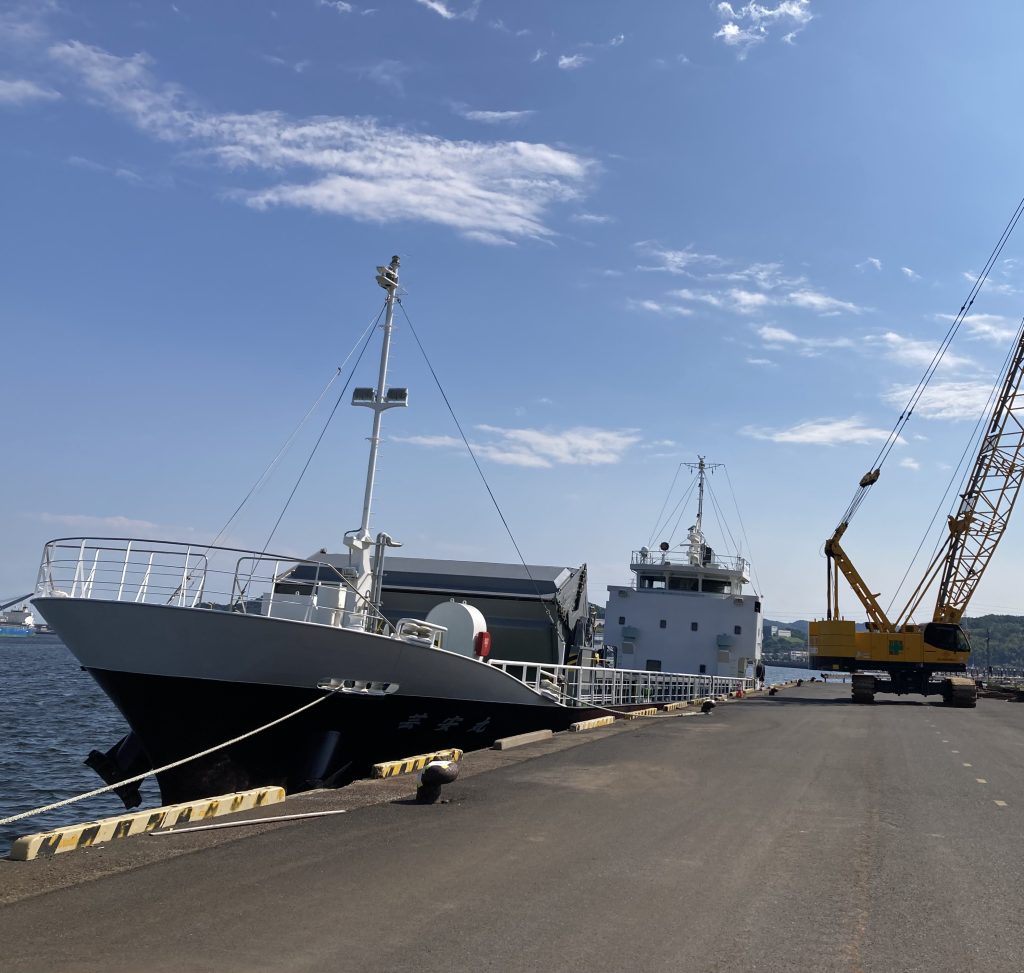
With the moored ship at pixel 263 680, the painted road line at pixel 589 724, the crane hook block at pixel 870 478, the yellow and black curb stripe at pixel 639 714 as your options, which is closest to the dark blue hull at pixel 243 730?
the moored ship at pixel 263 680

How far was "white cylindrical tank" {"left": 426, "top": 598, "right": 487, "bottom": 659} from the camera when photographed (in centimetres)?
1647

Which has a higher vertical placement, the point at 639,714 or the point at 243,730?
the point at 243,730

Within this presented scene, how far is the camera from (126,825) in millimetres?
7512

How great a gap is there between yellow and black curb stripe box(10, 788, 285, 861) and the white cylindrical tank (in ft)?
23.7

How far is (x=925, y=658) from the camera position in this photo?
132 ft

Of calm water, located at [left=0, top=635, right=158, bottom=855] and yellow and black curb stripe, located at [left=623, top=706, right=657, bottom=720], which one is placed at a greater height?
yellow and black curb stripe, located at [left=623, top=706, right=657, bottom=720]

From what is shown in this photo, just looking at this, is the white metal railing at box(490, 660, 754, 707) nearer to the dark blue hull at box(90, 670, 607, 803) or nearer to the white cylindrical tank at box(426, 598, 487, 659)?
the white cylindrical tank at box(426, 598, 487, 659)

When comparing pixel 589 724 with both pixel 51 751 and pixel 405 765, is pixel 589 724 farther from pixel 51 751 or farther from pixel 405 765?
pixel 51 751

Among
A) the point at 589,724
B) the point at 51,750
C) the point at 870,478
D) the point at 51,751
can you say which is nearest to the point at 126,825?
the point at 589,724

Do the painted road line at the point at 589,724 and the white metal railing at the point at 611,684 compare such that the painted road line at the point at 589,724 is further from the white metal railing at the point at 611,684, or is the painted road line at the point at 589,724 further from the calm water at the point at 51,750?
the calm water at the point at 51,750

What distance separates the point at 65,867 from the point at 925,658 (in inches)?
1614

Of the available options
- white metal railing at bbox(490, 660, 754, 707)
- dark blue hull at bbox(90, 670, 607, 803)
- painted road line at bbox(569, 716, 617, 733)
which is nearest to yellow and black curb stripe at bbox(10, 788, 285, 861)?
dark blue hull at bbox(90, 670, 607, 803)

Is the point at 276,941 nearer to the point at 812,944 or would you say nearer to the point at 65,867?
the point at 65,867

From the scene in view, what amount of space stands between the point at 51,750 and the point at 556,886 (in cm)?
2108
